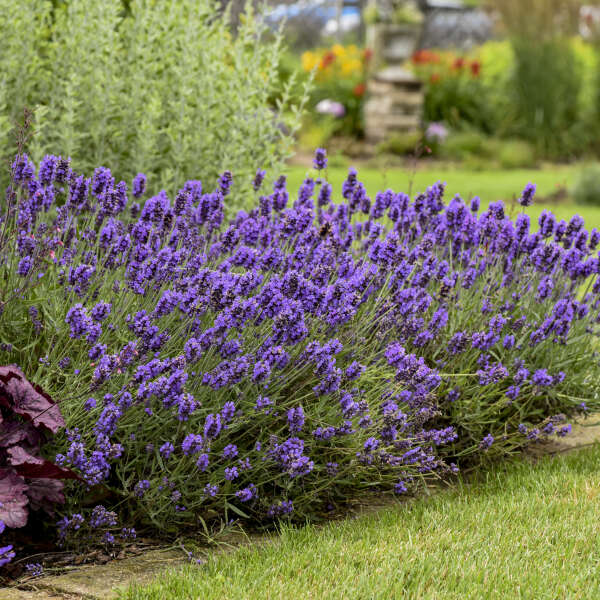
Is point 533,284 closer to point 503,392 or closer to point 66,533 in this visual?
point 503,392

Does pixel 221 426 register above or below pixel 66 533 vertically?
above

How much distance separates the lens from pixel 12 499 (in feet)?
9.09

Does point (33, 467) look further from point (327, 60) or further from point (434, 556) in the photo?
point (327, 60)

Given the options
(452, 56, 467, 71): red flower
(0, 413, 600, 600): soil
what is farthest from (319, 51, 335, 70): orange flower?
(0, 413, 600, 600): soil

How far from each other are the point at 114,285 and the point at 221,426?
842 millimetres

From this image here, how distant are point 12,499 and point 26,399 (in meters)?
0.33

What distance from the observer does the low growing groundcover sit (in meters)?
3.00

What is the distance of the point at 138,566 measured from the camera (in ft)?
10.0

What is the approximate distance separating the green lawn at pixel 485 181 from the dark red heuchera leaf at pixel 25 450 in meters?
7.33

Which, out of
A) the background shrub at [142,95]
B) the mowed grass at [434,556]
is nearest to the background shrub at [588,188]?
the background shrub at [142,95]

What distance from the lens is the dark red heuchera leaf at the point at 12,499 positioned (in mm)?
2729

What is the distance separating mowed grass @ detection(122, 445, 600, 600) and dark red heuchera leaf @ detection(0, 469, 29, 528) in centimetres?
40

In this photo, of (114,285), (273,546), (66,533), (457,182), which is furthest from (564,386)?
(457,182)

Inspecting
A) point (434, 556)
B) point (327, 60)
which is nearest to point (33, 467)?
point (434, 556)
